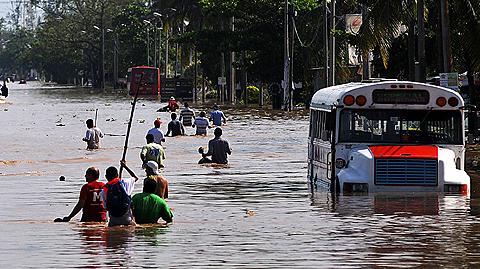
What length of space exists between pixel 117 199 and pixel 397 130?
6.39 metres

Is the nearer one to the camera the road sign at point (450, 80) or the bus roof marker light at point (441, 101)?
the bus roof marker light at point (441, 101)

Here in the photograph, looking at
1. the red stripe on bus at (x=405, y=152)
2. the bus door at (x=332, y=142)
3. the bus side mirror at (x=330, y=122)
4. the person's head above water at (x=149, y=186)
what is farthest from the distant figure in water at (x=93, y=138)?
the person's head above water at (x=149, y=186)

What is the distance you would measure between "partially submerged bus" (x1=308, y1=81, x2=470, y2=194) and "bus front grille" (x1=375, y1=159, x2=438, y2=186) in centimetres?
2

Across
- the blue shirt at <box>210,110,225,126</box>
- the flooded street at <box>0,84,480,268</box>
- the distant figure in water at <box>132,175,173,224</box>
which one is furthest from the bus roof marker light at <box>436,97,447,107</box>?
the blue shirt at <box>210,110,225,126</box>

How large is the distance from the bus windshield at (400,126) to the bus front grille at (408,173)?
0.64 metres

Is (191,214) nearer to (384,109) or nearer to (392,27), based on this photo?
(384,109)

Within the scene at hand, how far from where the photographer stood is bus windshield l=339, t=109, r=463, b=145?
2255 centimetres

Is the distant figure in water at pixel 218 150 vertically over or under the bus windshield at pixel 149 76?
under

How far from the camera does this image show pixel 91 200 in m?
19.0

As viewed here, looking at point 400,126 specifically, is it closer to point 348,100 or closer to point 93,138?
point 348,100

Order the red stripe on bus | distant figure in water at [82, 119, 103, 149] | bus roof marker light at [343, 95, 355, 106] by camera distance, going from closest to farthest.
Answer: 1. the red stripe on bus
2. bus roof marker light at [343, 95, 355, 106]
3. distant figure in water at [82, 119, 103, 149]

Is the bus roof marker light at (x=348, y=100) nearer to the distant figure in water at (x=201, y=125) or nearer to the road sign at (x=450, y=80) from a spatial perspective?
the road sign at (x=450, y=80)

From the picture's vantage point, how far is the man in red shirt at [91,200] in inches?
737

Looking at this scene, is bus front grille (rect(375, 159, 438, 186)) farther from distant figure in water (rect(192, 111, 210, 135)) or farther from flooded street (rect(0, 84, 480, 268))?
distant figure in water (rect(192, 111, 210, 135))
